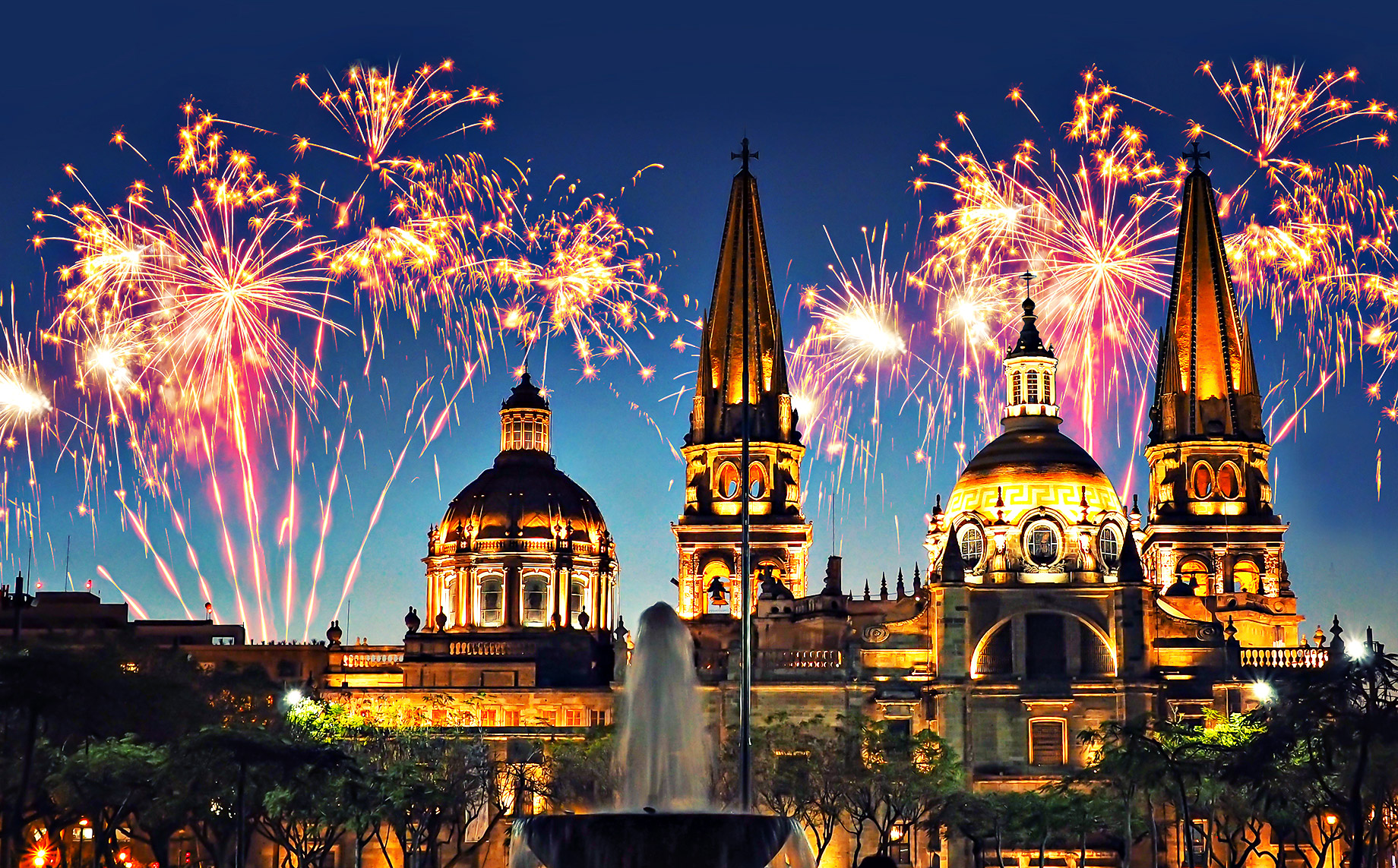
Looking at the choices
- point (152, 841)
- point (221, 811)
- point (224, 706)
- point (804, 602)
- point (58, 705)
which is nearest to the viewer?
point (58, 705)

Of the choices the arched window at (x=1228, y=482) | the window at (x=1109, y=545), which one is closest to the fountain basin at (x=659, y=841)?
the window at (x=1109, y=545)

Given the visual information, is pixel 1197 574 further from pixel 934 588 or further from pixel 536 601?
pixel 536 601

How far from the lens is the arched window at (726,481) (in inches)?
5778

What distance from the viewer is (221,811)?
88188 millimetres

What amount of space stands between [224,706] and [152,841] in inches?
1307

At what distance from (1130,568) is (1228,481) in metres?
20.2

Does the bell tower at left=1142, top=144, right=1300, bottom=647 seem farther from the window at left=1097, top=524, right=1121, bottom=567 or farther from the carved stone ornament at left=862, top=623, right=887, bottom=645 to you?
the carved stone ornament at left=862, top=623, right=887, bottom=645

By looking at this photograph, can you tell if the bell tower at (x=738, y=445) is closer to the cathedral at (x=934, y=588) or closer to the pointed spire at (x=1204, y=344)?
the cathedral at (x=934, y=588)

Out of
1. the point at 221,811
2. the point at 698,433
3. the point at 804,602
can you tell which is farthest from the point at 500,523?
the point at 221,811

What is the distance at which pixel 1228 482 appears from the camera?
487 feet

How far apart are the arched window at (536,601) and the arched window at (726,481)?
1426 centimetres

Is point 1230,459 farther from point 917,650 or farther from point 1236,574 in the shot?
point 917,650

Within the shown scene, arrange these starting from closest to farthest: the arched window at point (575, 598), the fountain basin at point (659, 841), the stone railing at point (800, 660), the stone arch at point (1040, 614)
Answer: the fountain basin at point (659, 841), the stone arch at point (1040, 614), the stone railing at point (800, 660), the arched window at point (575, 598)

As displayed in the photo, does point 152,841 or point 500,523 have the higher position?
point 500,523
